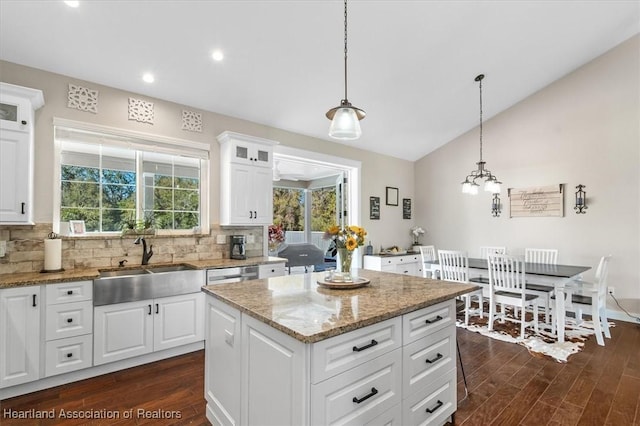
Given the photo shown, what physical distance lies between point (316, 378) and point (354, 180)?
15.3ft

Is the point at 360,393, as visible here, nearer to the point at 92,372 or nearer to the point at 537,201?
the point at 92,372

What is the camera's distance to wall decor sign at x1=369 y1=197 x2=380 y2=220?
5.93 m

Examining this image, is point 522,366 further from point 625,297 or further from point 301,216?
point 301,216

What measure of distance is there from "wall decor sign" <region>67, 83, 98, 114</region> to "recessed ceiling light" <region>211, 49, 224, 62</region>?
1.26 meters

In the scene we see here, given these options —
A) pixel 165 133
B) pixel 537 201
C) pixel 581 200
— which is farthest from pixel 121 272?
pixel 581 200

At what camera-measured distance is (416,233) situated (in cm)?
659

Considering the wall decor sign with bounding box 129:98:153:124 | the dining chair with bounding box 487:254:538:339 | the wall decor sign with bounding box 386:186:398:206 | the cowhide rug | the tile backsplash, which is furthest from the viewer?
the wall decor sign with bounding box 386:186:398:206

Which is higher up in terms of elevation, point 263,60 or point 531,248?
point 263,60

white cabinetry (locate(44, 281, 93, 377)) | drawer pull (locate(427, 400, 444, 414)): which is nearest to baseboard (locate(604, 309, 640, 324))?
drawer pull (locate(427, 400, 444, 414))

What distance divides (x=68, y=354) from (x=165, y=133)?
92.7 inches

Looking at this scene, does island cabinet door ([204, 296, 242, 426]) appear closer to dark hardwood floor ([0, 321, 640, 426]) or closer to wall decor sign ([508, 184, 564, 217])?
dark hardwood floor ([0, 321, 640, 426])

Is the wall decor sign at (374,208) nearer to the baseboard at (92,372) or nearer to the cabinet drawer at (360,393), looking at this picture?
the baseboard at (92,372)

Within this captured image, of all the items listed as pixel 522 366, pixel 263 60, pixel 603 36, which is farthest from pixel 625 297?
pixel 263 60

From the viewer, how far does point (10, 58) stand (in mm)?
2809
